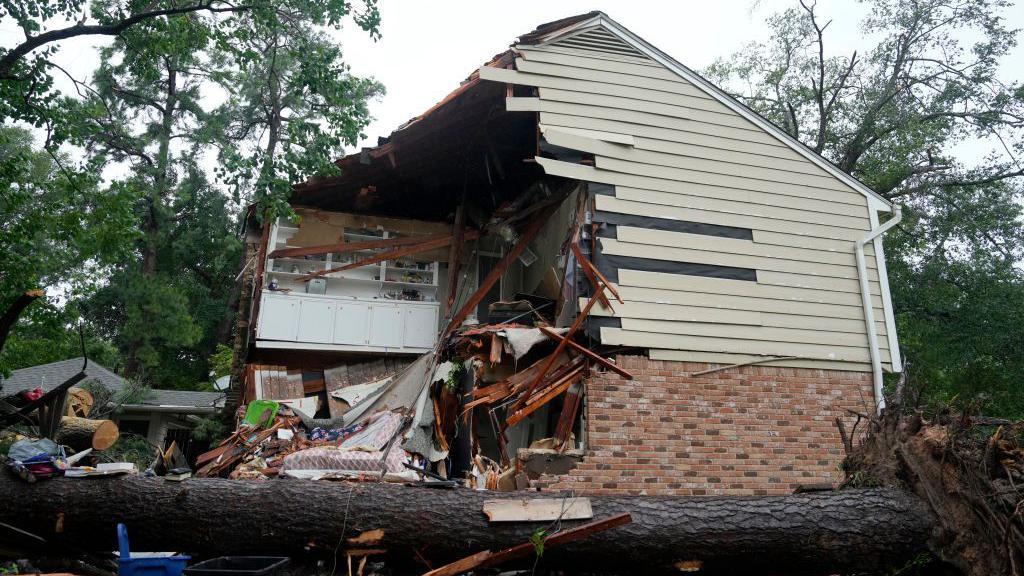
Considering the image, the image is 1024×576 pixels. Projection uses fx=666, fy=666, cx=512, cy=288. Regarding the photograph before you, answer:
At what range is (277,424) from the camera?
10414 mm

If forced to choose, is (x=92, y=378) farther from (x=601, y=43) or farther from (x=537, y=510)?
(x=537, y=510)

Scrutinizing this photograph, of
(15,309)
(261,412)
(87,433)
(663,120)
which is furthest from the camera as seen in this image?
(87,433)

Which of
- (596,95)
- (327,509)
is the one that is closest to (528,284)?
(596,95)

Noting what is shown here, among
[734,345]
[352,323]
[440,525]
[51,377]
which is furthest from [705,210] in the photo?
[51,377]

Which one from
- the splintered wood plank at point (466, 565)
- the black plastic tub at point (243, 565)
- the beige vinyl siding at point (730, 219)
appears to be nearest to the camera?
the black plastic tub at point (243, 565)

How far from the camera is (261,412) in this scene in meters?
10.6

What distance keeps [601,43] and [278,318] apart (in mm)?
7030

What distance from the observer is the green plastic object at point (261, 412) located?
10.5 m

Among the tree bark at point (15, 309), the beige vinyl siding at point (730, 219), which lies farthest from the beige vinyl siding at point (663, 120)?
the tree bark at point (15, 309)

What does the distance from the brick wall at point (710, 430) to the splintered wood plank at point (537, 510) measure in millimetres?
2922

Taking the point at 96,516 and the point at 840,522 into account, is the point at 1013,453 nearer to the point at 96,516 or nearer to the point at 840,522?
the point at 840,522

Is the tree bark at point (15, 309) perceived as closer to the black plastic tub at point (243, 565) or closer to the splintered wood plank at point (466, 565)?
the black plastic tub at point (243, 565)

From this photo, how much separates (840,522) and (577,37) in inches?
303

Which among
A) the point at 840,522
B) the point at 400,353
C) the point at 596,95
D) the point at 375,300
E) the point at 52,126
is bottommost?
the point at 840,522
